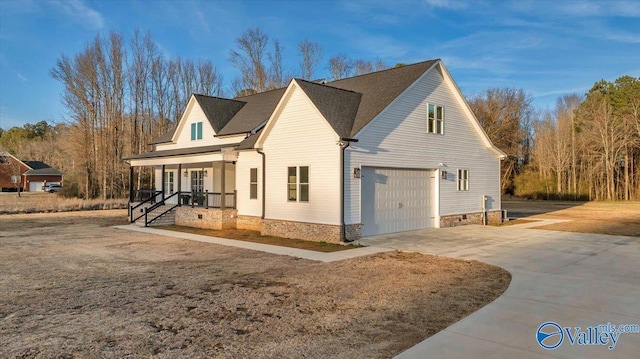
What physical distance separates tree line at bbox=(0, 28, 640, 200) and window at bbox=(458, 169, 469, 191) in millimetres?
26614

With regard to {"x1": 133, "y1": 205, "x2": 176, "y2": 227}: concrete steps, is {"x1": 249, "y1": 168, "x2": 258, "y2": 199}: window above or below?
above

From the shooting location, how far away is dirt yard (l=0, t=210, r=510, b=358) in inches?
185

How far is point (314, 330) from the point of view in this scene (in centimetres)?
520

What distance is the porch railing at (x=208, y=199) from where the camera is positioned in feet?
59.1

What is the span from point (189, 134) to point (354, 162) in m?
12.2

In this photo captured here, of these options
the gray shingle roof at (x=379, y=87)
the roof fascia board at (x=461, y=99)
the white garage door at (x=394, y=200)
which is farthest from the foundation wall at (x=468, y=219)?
the gray shingle roof at (x=379, y=87)

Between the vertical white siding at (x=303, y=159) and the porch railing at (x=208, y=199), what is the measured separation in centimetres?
305

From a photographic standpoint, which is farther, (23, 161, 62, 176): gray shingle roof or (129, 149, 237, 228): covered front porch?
(23, 161, 62, 176): gray shingle roof

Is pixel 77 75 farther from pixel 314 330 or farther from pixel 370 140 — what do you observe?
pixel 314 330

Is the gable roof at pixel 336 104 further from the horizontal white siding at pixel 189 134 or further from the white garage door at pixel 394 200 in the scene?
the horizontal white siding at pixel 189 134

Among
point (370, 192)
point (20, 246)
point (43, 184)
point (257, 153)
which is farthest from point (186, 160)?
point (43, 184)

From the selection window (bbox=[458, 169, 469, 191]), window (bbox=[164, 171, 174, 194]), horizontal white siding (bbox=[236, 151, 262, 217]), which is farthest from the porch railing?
window (bbox=[458, 169, 469, 191])

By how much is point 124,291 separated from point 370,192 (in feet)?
28.9

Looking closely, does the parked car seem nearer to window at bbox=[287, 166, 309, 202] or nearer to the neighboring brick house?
the neighboring brick house
